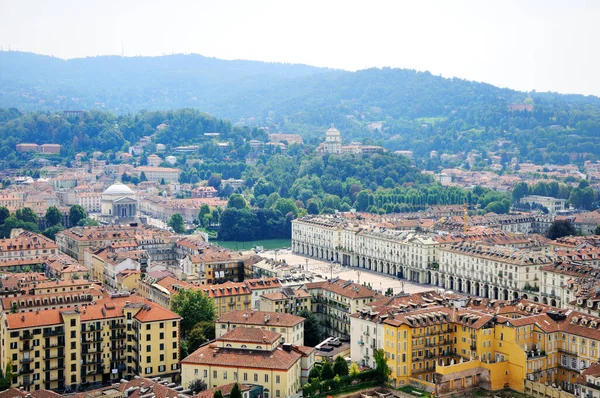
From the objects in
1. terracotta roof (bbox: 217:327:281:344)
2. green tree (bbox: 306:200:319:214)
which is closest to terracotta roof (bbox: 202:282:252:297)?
terracotta roof (bbox: 217:327:281:344)

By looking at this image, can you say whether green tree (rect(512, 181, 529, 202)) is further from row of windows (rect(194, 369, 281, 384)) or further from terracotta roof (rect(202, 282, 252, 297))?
row of windows (rect(194, 369, 281, 384))

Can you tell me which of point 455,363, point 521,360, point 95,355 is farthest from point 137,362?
point 521,360

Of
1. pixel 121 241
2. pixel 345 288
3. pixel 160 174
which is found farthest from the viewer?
pixel 160 174

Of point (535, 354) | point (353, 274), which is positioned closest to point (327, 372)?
point (535, 354)

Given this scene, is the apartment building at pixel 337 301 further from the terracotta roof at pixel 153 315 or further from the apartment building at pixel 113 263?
the apartment building at pixel 113 263

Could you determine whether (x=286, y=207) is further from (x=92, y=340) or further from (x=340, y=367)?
(x=340, y=367)

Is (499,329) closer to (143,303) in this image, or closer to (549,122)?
(143,303)
